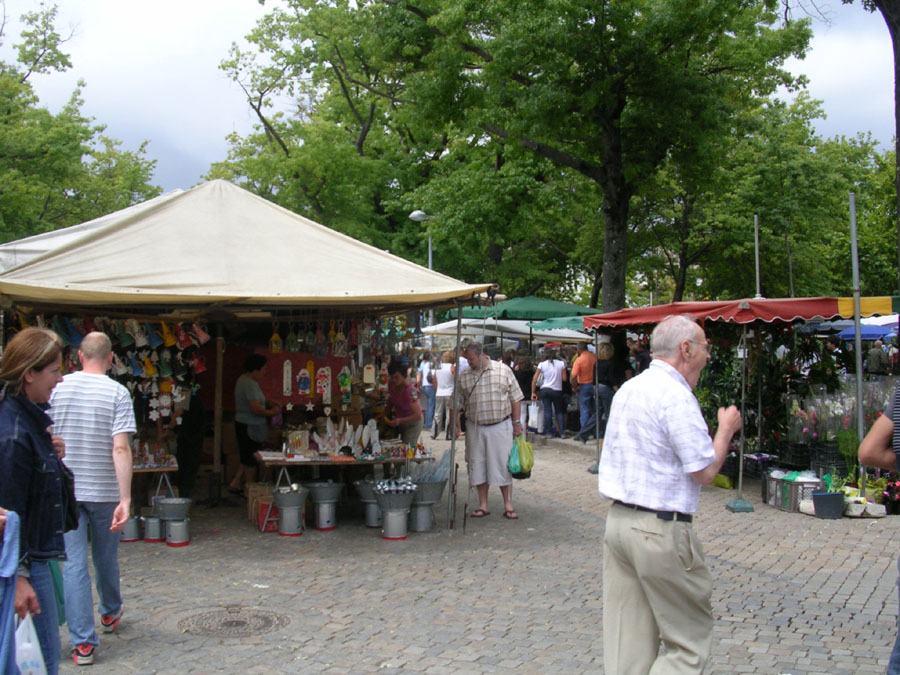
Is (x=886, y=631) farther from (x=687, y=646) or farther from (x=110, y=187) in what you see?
(x=110, y=187)

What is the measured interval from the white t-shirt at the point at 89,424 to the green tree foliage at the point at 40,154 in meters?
21.3

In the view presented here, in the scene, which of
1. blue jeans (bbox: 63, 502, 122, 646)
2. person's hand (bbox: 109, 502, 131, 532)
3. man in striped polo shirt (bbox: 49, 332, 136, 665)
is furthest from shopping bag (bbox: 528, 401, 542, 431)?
person's hand (bbox: 109, 502, 131, 532)

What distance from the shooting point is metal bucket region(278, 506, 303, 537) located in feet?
27.2

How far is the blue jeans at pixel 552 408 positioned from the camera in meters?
17.0

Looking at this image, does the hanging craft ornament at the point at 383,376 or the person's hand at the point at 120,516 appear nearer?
the person's hand at the point at 120,516

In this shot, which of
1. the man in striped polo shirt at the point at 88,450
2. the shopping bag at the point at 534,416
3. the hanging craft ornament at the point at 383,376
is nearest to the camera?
the man in striped polo shirt at the point at 88,450

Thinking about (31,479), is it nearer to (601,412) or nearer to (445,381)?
(601,412)

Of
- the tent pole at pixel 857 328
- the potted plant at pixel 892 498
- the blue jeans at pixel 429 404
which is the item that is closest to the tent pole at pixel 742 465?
the tent pole at pixel 857 328

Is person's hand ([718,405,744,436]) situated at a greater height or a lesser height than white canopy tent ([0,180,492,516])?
lesser

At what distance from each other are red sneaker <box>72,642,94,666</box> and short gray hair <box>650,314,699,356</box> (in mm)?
3677

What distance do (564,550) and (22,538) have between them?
553cm

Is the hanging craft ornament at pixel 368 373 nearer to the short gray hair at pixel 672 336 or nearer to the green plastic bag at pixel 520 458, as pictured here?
the green plastic bag at pixel 520 458

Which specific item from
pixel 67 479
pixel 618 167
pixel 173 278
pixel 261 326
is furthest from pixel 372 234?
pixel 67 479

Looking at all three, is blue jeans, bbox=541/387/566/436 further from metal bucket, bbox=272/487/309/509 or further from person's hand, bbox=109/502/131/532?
person's hand, bbox=109/502/131/532
